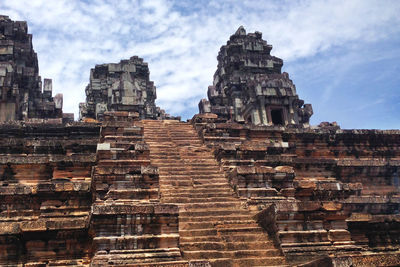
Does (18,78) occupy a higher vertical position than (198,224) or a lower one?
higher

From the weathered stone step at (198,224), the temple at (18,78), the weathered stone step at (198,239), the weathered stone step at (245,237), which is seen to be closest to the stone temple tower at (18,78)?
the temple at (18,78)

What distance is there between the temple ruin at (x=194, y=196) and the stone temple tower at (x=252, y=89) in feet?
30.1

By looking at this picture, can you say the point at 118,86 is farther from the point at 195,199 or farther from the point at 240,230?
the point at 240,230

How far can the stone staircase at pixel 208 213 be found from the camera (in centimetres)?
744

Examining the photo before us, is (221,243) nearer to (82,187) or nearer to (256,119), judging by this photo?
(82,187)

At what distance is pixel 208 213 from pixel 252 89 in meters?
17.5

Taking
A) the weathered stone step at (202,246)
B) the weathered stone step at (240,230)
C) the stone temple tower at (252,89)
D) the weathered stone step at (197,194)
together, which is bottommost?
the weathered stone step at (202,246)

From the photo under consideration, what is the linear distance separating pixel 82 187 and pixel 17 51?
19.3 metres

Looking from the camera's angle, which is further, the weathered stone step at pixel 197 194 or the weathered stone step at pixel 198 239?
the weathered stone step at pixel 197 194

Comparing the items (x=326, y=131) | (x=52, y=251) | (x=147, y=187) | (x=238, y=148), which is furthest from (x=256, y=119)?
(x=52, y=251)

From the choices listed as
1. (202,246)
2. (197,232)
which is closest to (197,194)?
(197,232)

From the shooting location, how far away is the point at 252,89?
2538 cm

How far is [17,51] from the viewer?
82.6 ft

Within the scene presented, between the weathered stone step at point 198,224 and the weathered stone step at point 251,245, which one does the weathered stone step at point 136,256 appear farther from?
the weathered stone step at point 251,245
